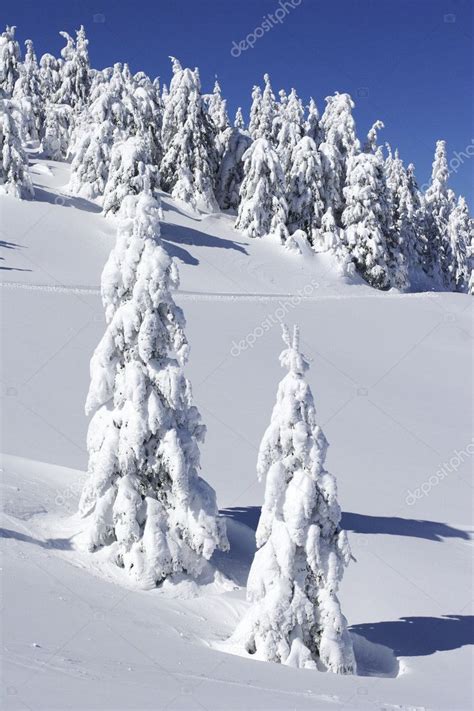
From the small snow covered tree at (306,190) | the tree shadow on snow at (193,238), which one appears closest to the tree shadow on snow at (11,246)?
the tree shadow on snow at (193,238)

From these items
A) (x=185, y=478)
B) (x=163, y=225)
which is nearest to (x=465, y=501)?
(x=185, y=478)

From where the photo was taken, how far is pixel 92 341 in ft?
92.1

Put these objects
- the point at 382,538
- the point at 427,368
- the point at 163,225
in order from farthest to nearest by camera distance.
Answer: the point at 163,225, the point at 427,368, the point at 382,538

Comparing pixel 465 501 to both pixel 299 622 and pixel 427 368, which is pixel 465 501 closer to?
pixel 299 622

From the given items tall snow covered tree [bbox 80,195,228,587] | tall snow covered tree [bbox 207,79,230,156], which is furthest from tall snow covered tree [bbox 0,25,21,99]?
tall snow covered tree [bbox 80,195,228,587]

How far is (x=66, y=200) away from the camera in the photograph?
47.0 meters

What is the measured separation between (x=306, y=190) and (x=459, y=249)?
27074 mm

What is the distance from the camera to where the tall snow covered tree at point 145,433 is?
1358cm

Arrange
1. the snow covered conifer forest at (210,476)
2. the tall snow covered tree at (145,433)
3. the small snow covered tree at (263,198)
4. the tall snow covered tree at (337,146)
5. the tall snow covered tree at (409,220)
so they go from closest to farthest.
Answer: the snow covered conifer forest at (210,476) → the tall snow covered tree at (145,433) → the small snow covered tree at (263,198) → the tall snow covered tree at (337,146) → the tall snow covered tree at (409,220)

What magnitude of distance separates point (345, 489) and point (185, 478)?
6.77 meters

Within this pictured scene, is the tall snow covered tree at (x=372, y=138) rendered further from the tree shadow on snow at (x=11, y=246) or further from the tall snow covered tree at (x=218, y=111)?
the tree shadow on snow at (x=11, y=246)

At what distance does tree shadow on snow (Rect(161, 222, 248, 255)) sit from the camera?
1909 inches

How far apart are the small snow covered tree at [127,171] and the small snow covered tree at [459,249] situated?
129ft

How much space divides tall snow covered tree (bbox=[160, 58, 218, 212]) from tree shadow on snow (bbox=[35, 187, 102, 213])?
323 inches
